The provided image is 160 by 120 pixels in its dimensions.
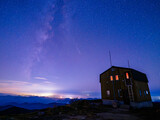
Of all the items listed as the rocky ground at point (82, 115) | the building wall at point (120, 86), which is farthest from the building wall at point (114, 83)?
the rocky ground at point (82, 115)

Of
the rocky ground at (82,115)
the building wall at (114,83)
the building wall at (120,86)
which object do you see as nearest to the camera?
the rocky ground at (82,115)

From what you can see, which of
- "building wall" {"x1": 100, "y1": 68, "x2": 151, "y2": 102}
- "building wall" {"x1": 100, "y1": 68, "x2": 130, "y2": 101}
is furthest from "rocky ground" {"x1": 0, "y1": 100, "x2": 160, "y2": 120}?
"building wall" {"x1": 100, "y1": 68, "x2": 130, "y2": 101}

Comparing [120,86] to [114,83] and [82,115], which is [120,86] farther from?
[82,115]

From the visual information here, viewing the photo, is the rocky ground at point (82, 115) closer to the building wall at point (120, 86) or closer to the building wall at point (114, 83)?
the building wall at point (120, 86)

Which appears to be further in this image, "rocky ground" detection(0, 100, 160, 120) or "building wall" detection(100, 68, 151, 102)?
"building wall" detection(100, 68, 151, 102)

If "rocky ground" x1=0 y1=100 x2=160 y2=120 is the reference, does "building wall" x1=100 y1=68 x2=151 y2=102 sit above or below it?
above

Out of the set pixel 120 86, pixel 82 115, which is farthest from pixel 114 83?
pixel 82 115

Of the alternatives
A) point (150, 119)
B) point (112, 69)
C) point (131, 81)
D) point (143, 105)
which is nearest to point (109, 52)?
point (112, 69)

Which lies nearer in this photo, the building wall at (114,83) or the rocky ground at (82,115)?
the rocky ground at (82,115)

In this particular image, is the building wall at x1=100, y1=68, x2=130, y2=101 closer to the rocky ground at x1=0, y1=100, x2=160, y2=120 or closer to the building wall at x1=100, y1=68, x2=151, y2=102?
the building wall at x1=100, y1=68, x2=151, y2=102

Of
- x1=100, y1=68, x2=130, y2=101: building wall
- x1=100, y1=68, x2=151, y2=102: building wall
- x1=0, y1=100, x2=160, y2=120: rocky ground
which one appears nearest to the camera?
x1=0, y1=100, x2=160, y2=120: rocky ground

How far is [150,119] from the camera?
1059cm

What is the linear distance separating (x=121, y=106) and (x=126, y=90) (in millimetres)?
4335

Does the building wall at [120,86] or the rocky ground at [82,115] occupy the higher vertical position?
the building wall at [120,86]
